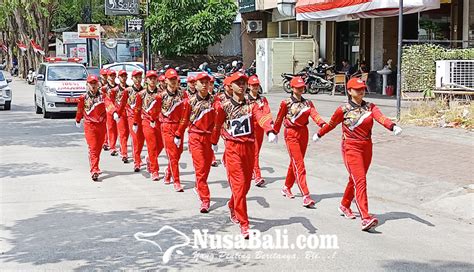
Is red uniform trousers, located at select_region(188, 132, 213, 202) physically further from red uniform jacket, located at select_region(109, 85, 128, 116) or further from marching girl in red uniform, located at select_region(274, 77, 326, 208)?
red uniform jacket, located at select_region(109, 85, 128, 116)

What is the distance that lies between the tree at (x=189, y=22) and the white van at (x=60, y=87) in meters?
11.5

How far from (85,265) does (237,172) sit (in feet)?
6.43

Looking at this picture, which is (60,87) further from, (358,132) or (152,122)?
(358,132)

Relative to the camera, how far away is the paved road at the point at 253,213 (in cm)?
642

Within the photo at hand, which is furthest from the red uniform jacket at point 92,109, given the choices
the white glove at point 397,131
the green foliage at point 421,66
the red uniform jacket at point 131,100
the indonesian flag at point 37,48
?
the indonesian flag at point 37,48

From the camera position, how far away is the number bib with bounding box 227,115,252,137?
7375 mm

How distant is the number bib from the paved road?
3.60 feet

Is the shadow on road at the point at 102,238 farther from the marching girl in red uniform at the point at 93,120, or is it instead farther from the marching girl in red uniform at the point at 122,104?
the marching girl in red uniform at the point at 122,104

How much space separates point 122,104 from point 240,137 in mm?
4915

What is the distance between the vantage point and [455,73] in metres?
16.2

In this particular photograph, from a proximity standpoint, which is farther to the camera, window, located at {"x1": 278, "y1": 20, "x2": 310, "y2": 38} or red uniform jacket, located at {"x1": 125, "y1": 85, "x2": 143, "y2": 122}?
window, located at {"x1": 278, "y1": 20, "x2": 310, "y2": 38}

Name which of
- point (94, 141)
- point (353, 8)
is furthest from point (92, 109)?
point (353, 8)

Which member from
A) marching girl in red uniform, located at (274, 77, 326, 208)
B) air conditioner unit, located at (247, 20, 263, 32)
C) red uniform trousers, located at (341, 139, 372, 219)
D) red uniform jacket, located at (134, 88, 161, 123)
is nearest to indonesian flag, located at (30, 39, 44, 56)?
air conditioner unit, located at (247, 20, 263, 32)

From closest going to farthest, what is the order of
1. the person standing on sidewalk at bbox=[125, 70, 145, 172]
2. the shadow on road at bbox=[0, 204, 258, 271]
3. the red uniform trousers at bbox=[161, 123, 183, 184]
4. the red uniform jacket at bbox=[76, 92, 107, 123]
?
the shadow on road at bbox=[0, 204, 258, 271] < the red uniform trousers at bbox=[161, 123, 183, 184] < the red uniform jacket at bbox=[76, 92, 107, 123] < the person standing on sidewalk at bbox=[125, 70, 145, 172]
